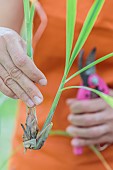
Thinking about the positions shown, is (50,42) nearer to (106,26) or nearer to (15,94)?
(106,26)

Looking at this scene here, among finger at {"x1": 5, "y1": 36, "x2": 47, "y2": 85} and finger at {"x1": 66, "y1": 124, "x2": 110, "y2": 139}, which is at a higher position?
finger at {"x1": 5, "y1": 36, "x2": 47, "y2": 85}

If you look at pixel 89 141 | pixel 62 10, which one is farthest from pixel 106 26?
pixel 89 141

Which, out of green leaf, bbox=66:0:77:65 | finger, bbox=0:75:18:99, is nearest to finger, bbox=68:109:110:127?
finger, bbox=0:75:18:99

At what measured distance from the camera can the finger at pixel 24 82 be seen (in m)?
0.57

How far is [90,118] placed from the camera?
→ 82 cm

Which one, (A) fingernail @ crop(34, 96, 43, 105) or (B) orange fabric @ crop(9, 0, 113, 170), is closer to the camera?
(A) fingernail @ crop(34, 96, 43, 105)

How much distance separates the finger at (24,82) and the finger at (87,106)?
0.21m

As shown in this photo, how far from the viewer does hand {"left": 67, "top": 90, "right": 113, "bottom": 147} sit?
2.65 feet

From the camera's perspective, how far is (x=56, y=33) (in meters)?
0.82

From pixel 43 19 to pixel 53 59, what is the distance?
0.32 ft

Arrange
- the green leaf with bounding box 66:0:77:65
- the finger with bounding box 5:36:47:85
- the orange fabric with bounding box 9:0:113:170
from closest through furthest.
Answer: the green leaf with bounding box 66:0:77:65 < the finger with bounding box 5:36:47:85 < the orange fabric with bounding box 9:0:113:170

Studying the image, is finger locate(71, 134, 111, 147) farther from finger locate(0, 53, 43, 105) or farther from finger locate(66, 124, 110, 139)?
finger locate(0, 53, 43, 105)

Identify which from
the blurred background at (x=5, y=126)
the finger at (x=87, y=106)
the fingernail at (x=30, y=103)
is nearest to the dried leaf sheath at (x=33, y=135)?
the fingernail at (x=30, y=103)

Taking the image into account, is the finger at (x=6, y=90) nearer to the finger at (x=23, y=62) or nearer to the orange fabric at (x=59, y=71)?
the finger at (x=23, y=62)
